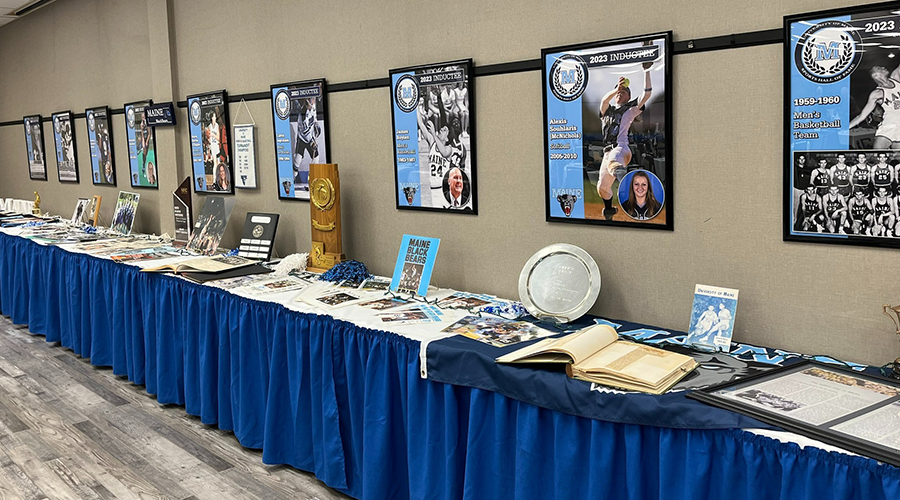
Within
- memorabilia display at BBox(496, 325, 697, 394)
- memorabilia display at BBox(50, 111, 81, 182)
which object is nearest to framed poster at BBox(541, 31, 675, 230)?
memorabilia display at BBox(496, 325, 697, 394)

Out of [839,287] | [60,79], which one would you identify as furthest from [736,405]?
[60,79]

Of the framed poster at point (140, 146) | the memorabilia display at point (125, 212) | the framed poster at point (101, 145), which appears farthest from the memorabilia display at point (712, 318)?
the framed poster at point (101, 145)

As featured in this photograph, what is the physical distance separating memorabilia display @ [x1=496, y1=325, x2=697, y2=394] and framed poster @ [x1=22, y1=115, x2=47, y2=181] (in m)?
6.46

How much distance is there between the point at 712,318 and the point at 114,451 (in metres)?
2.64

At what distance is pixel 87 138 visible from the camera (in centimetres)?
625

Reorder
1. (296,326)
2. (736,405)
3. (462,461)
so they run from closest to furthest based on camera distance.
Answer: (736,405), (462,461), (296,326)

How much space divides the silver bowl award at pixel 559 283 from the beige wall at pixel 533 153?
11 cm

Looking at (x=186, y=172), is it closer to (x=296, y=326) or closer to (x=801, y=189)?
(x=296, y=326)

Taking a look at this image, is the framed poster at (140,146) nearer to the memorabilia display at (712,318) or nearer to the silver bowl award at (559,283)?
the silver bowl award at (559,283)

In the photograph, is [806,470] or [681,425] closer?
[806,470]

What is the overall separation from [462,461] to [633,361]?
0.68 metres

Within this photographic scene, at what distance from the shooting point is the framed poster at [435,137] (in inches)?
120

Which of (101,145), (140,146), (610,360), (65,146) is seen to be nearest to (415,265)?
(610,360)

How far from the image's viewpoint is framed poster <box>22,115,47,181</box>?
7042 millimetres
